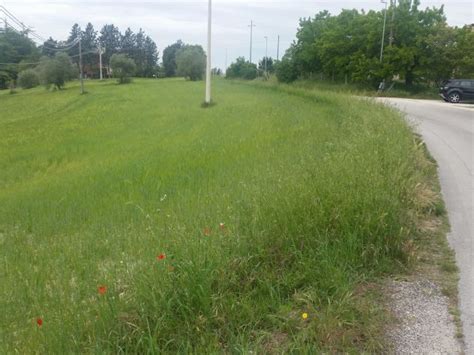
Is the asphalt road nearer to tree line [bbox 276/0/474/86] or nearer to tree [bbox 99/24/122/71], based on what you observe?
tree line [bbox 276/0/474/86]

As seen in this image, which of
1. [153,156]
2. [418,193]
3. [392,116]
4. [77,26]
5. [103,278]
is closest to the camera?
[103,278]

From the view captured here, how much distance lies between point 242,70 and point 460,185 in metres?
76.3

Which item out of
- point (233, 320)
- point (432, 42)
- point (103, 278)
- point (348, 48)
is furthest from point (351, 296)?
point (348, 48)

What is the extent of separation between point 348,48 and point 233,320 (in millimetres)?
45471

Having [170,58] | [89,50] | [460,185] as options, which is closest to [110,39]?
[89,50]

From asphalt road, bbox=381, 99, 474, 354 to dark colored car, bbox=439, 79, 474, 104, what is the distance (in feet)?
42.1

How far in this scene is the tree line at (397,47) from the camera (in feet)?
121

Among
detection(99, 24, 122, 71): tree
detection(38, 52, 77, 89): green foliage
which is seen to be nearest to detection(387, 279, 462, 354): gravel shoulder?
detection(38, 52, 77, 89): green foliage

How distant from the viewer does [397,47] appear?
3981cm

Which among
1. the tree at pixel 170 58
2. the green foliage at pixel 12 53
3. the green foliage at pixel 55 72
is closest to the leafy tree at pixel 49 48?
the green foliage at pixel 12 53

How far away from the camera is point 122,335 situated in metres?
2.95

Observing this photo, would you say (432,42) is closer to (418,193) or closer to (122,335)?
(418,193)

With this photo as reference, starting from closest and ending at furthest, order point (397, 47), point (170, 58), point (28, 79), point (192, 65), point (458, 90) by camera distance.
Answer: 1. point (458, 90)
2. point (397, 47)
3. point (28, 79)
4. point (192, 65)
5. point (170, 58)

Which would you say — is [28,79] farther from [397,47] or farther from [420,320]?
[420,320]
